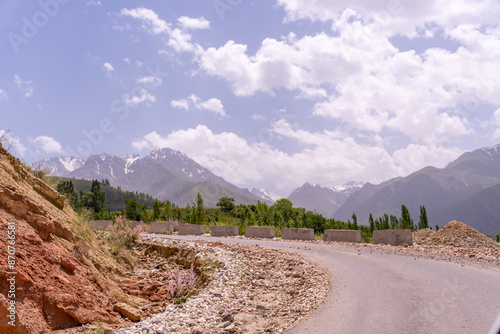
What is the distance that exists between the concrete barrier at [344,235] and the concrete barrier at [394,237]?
149 cm

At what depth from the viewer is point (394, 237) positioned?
17.5 meters

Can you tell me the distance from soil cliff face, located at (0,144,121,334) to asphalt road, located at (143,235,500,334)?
158 inches

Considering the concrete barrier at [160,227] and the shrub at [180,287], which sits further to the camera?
the concrete barrier at [160,227]

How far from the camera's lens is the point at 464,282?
795cm

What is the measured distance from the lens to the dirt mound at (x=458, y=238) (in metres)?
16.5

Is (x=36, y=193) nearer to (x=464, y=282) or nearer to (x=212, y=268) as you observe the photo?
(x=212, y=268)

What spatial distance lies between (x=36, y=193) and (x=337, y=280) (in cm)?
871

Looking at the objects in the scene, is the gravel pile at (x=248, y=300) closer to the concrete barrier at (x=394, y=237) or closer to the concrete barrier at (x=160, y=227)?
the concrete barrier at (x=394, y=237)

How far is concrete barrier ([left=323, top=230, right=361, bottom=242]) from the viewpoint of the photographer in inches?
786

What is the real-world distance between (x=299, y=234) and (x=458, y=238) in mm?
9448

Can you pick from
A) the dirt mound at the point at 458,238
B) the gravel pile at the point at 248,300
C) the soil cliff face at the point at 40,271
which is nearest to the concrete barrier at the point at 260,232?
the dirt mound at the point at 458,238

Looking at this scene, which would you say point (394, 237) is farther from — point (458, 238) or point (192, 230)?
point (192, 230)

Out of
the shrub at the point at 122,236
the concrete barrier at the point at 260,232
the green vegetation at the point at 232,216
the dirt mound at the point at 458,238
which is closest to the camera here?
the shrub at the point at 122,236

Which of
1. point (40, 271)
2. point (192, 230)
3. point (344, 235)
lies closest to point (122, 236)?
point (40, 271)
